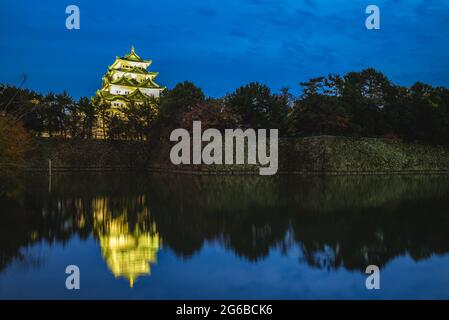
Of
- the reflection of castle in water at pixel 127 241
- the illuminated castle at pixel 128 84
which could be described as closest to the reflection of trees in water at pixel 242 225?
the reflection of castle in water at pixel 127 241

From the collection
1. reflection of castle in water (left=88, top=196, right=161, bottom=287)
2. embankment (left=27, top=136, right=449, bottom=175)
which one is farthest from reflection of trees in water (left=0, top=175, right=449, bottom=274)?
embankment (left=27, top=136, right=449, bottom=175)

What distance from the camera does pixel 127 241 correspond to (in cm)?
934

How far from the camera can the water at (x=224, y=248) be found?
6.25 m

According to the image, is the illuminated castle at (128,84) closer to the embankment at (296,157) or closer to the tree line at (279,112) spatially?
the tree line at (279,112)

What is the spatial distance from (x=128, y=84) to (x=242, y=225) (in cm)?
4198

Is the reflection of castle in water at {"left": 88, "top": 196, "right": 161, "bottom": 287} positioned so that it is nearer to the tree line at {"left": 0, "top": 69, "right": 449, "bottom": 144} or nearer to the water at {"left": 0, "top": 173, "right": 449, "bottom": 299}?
the water at {"left": 0, "top": 173, "right": 449, "bottom": 299}

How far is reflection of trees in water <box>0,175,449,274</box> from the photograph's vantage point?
8406 millimetres

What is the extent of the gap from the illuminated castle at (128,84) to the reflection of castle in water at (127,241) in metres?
34.9

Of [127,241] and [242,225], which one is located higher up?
[242,225]

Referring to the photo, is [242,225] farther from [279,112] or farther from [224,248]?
[279,112]

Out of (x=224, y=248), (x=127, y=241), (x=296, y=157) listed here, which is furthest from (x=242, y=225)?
(x=296, y=157)

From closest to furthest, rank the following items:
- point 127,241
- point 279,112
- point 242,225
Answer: point 127,241
point 242,225
point 279,112

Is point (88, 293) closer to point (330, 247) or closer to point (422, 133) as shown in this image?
point (330, 247)
